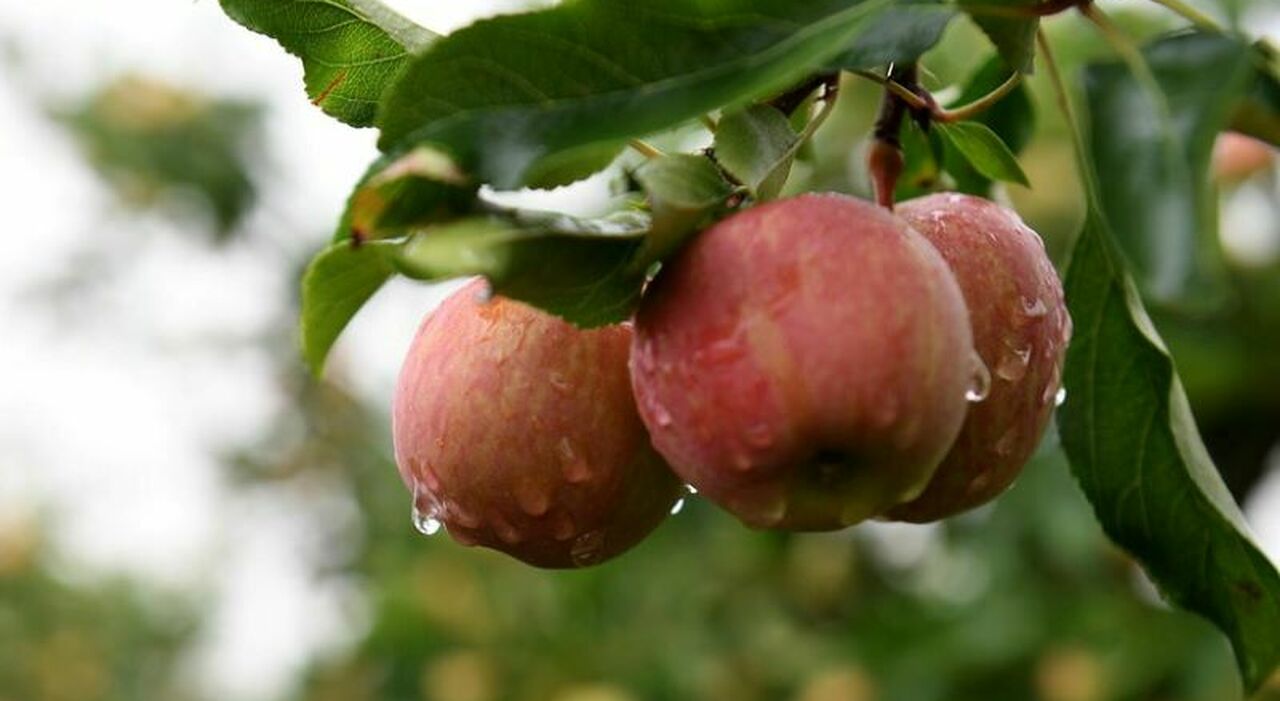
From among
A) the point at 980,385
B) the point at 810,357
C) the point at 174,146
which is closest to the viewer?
the point at 810,357

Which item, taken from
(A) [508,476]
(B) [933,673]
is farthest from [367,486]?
(A) [508,476]

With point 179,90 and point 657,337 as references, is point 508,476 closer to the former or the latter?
point 657,337

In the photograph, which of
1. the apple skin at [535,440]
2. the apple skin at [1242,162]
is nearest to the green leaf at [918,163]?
the apple skin at [535,440]

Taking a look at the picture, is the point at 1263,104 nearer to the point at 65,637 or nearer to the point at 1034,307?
the point at 1034,307

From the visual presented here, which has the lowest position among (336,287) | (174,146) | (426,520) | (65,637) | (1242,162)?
(65,637)

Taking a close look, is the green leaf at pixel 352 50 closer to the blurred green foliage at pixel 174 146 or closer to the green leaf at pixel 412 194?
the green leaf at pixel 412 194

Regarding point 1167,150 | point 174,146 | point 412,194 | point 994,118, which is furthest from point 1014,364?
point 174,146

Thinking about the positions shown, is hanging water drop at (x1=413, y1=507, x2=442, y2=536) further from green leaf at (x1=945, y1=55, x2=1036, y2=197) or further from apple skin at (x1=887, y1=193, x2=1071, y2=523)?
green leaf at (x1=945, y1=55, x2=1036, y2=197)
